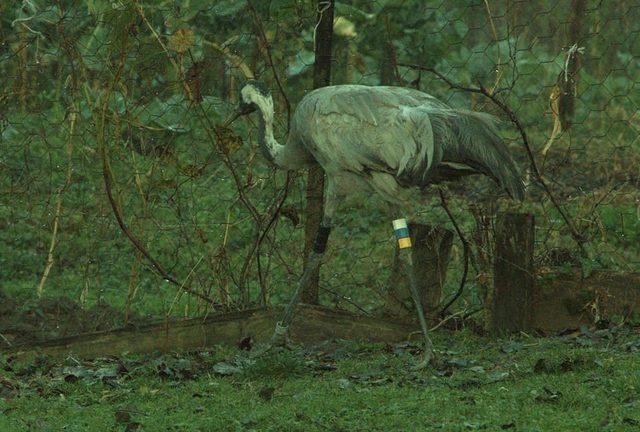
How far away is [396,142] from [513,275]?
4.59ft

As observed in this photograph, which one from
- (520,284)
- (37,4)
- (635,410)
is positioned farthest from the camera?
(37,4)

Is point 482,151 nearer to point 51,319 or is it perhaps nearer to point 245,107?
point 245,107

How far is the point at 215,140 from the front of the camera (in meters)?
8.02

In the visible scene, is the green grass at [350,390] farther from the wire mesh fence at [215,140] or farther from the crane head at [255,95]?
the crane head at [255,95]

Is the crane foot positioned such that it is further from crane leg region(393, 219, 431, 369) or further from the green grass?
crane leg region(393, 219, 431, 369)

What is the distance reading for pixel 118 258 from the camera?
357 inches

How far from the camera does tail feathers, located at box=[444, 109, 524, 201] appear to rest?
21.9 feet

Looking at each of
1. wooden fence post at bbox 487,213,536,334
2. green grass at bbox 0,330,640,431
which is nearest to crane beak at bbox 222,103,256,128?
green grass at bbox 0,330,640,431

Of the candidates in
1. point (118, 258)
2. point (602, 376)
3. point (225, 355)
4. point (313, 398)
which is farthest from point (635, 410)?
point (118, 258)

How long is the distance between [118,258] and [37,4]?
6.04ft

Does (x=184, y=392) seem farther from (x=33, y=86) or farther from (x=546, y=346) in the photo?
(x=33, y=86)

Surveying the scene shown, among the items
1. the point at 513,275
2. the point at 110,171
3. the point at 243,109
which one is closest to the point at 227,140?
the point at 243,109

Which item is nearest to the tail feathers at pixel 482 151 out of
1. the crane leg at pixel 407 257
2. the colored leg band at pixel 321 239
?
the crane leg at pixel 407 257

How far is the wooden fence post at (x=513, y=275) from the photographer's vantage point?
7551mm
